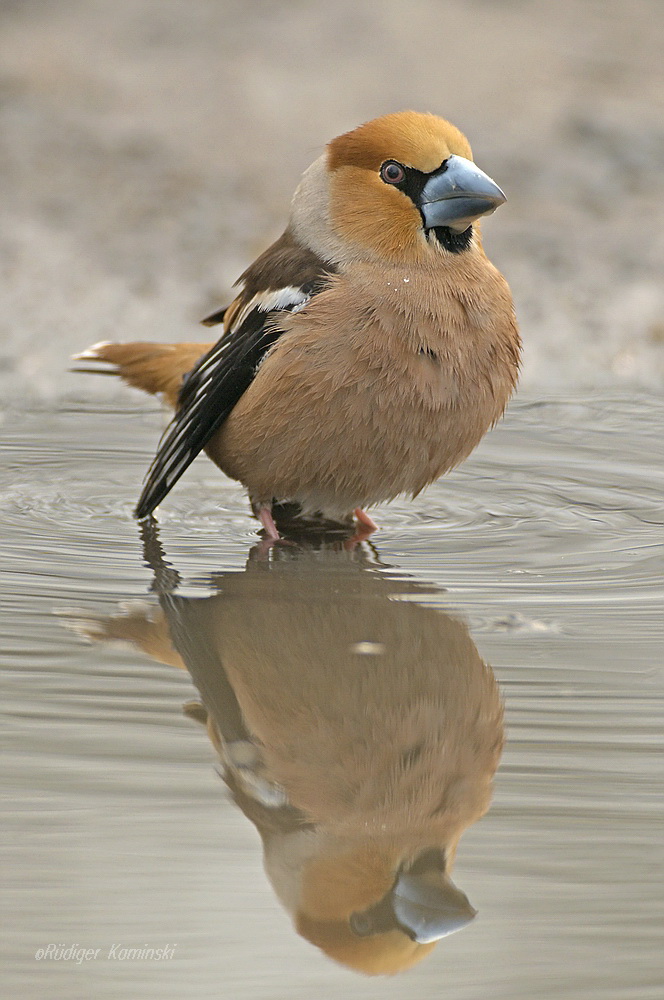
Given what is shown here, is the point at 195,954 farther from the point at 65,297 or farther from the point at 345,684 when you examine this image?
the point at 65,297

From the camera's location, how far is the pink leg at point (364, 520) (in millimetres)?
5039

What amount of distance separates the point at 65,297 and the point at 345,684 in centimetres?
507

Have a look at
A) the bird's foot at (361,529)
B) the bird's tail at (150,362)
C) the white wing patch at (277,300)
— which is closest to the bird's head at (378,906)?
the bird's foot at (361,529)

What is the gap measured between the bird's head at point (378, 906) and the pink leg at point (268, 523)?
2319 millimetres

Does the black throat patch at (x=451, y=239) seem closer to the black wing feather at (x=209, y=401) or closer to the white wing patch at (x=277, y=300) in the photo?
the white wing patch at (x=277, y=300)

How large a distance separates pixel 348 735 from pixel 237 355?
82.0 inches

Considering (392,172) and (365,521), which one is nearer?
(392,172)

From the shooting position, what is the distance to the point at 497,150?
31.2 ft

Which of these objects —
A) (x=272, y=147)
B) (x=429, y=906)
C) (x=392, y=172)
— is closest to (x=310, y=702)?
(x=429, y=906)

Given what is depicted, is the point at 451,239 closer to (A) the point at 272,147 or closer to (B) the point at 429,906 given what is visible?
(B) the point at 429,906

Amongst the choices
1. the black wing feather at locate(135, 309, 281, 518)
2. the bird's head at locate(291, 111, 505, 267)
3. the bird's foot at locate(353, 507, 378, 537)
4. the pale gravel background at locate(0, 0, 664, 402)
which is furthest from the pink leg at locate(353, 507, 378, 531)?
the pale gravel background at locate(0, 0, 664, 402)

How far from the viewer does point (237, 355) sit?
4.87 metres

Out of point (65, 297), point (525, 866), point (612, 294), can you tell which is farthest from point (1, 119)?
point (525, 866)

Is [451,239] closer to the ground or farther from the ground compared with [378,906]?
farther from the ground
